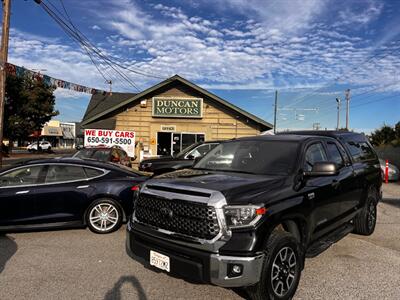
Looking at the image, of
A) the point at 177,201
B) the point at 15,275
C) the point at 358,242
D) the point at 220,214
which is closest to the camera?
the point at 220,214

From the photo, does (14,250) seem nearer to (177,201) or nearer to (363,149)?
(177,201)

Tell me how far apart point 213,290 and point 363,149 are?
4221mm

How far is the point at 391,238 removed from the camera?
6.55 m

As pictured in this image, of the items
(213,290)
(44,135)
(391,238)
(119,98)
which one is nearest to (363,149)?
(391,238)

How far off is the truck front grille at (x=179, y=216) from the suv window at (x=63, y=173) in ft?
9.92

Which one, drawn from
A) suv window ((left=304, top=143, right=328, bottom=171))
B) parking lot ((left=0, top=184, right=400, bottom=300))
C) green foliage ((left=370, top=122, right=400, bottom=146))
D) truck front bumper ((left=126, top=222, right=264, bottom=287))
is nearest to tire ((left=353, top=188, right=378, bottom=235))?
parking lot ((left=0, top=184, right=400, bottom=300))

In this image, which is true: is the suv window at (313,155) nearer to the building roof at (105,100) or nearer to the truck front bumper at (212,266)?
the truck front bumper at (212,266)

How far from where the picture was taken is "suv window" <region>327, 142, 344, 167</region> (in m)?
5.41

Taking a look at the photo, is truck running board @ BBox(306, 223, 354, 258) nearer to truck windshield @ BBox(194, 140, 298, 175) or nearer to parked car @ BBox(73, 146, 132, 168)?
truck windshield @ BBox(194, 140, 298, 175)

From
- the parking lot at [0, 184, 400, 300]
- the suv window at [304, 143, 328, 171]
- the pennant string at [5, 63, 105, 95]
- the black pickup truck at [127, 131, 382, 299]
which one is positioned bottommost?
the parking lot at [0, 184, 400, 300]

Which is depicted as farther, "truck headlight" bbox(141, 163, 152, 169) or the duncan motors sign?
the duncan motors sign

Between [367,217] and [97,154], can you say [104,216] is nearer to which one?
[367,217]

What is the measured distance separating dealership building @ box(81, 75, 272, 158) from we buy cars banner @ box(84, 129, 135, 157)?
984mm

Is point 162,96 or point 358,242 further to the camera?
point 162,96
